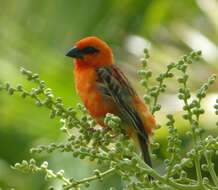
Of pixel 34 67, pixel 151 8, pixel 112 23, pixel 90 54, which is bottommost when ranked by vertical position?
pixel 90 54

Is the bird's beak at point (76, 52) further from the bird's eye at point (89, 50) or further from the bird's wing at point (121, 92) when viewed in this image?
the bird's wing at point (121, 92)

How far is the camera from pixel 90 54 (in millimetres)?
4000

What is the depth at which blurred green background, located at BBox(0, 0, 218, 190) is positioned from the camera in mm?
4207

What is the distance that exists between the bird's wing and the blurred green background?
347mm

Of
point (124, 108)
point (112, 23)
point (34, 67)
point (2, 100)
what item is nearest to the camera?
point (124, 108)

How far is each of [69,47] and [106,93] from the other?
8.54ft

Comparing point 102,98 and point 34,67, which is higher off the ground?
point 34,67

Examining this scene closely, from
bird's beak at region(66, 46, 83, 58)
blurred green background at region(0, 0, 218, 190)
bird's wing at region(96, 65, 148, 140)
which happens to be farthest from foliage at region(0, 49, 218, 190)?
bird's beak at region(66, 46, 83, 58)

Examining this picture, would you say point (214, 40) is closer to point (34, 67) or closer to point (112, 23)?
point (112, 23)

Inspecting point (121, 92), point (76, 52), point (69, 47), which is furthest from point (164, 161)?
point (69, 47)

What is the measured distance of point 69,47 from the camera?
6160 mm

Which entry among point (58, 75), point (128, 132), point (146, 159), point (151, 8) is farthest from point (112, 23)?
point (146, 159)

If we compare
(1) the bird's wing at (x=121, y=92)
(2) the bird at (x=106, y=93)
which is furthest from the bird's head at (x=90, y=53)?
(1) the bird's wing at (x=121, y=92)

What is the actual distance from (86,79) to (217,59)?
208 cm
